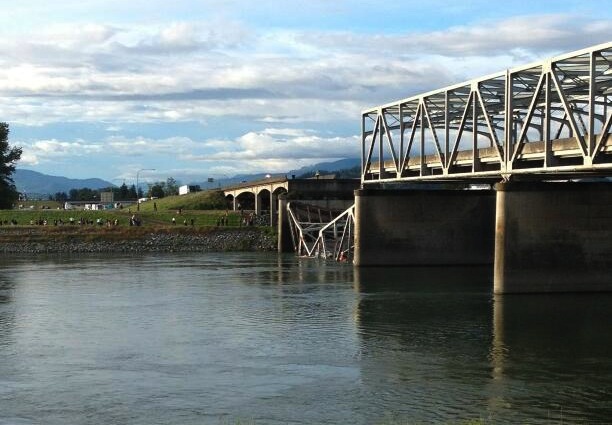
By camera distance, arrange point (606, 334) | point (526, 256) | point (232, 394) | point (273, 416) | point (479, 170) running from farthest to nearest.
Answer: point (479, 170) → point (526, 256) → point (606, 334) → point (232, 394) → point (273, 416)

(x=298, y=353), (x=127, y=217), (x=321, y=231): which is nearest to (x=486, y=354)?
(x=298, y=353)

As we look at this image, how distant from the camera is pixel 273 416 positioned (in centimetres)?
3272

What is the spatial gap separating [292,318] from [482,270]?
122 feet

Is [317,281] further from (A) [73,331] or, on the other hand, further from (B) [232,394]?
(B) [232,394]

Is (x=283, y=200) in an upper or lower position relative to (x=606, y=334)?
upper

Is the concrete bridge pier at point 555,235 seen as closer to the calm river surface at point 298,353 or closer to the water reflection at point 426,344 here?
the calm river surface at point 298,353

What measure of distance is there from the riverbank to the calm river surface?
145 feet

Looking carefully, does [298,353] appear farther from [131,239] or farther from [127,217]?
[127,217]

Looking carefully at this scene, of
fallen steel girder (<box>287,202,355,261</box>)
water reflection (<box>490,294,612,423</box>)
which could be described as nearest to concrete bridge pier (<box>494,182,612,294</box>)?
water reflection (<box>490,294,612,423</box>)

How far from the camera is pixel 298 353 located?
44.2 metres

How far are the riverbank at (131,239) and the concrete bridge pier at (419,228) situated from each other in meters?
29.1

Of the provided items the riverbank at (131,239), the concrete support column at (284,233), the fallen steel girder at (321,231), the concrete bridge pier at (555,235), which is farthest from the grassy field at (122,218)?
the concrete bridge pier at (555,235)

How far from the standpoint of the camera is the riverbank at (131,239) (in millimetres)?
119875

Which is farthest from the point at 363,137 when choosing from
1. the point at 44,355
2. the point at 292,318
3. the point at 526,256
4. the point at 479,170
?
the point at 44,355
